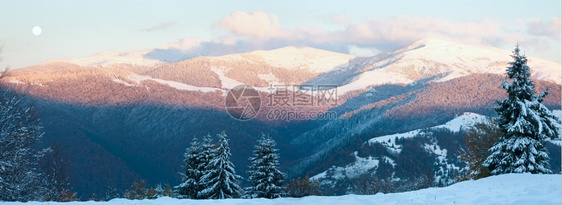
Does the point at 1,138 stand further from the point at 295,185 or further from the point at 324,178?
the point at 324,178

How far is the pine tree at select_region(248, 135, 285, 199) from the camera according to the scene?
134ft

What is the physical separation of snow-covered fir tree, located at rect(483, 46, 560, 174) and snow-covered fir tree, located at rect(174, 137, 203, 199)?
24685mm

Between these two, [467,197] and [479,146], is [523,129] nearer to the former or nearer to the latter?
[479,146]

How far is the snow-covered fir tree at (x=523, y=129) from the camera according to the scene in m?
30.5

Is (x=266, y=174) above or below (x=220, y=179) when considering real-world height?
above

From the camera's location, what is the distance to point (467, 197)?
19.5 metres

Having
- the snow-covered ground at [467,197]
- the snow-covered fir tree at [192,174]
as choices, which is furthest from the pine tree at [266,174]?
the snow-covered ground at [467,197]

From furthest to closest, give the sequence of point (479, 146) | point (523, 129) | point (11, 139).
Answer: point (479, 146), point (523, 129), point (11, 139)

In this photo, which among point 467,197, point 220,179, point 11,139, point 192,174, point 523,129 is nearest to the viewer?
point 467,197

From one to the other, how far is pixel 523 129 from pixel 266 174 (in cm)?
2049

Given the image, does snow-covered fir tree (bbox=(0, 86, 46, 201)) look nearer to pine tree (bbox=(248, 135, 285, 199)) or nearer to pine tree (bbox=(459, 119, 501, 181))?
pine tree (bbox=(248, 135, 285, 199))

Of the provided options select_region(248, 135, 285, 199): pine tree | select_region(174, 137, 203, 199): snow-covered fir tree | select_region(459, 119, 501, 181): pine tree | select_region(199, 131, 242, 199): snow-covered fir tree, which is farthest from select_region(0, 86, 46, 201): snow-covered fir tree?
select_region(459, 119, 501, 181): pine tree

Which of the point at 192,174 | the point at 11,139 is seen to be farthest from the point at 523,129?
the point at 11,139

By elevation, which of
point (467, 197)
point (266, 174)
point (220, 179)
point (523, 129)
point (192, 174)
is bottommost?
point (220, 179)
